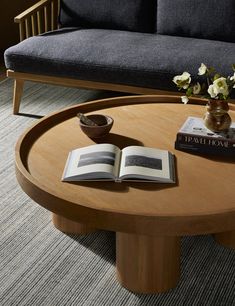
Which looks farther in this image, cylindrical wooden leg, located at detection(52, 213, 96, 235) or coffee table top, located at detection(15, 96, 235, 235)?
cylindrical wooden leg, located at detection(52, 213, 96, 235)

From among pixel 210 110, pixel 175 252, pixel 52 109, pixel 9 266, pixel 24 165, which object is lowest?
pixel 52 109

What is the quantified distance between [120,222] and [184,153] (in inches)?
18.3

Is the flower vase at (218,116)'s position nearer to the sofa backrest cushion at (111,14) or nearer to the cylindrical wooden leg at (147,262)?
the cylindrical wooden leg at (147,262)

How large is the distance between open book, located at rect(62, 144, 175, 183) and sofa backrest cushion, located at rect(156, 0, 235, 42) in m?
1.54

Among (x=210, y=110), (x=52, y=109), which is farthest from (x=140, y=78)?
(x=210, y=110)

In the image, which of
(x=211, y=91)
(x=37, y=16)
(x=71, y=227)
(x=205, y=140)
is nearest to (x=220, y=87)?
(x=211, y=91)

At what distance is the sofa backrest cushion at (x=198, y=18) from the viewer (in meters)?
2.96

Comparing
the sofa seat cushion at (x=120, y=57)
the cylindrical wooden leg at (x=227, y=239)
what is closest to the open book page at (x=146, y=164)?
the cylindrical wooden leg at (x=227, y=239)

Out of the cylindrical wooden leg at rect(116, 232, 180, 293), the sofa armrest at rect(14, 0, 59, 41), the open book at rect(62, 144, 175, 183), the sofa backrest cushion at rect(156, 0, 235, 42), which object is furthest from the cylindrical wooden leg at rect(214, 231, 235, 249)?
the sofa armrest at rect(14, 0, 59, 41)

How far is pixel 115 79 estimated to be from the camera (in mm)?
2781

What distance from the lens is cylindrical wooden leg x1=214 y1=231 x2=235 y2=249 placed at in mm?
1856

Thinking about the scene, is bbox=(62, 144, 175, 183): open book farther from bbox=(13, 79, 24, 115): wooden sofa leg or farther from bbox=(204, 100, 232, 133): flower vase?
bbox=(13, 79, 24, 115): wooden sofa leg

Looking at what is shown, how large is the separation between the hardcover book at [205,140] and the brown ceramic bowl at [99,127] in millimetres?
267

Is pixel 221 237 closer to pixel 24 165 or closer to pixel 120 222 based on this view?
pixel 120 222
